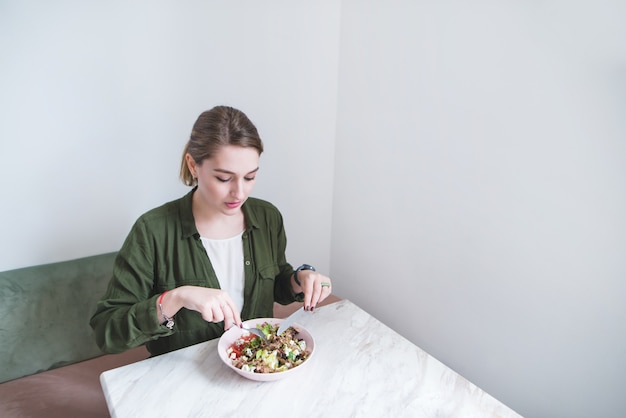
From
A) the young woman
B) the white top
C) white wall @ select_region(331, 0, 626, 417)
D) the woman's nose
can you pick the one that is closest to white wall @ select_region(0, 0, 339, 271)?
white wall @ select_region(331, 0, 626, 417)

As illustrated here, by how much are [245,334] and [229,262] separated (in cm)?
27

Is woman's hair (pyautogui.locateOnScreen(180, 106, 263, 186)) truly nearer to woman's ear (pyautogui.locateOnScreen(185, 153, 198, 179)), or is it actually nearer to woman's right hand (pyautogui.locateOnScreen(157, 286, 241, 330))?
woman's ear (pyautogui.locateOnScreen(185, 153, 198, 179))

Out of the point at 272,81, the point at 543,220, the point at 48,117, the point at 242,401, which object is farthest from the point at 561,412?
the point at 48,117

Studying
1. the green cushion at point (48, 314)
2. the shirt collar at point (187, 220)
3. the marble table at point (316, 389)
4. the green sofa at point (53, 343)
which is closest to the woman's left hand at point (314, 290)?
the marble table at point (316, 389)

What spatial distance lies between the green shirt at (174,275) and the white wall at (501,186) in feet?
2.28

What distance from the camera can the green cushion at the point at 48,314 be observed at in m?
1.56

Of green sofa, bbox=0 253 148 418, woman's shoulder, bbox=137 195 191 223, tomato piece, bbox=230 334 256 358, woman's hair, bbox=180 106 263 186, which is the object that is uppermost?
woman's hair, bbox=180 106 263 186

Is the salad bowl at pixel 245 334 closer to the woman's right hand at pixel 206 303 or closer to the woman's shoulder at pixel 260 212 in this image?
the woman's right hand at pixel 206 303

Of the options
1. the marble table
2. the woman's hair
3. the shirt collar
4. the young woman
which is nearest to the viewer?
the marble table

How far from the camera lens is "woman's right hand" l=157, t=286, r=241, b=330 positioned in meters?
1.06

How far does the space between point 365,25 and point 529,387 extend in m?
1.66

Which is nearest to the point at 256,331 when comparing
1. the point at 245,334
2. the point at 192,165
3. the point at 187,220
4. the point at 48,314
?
the point at 245,334

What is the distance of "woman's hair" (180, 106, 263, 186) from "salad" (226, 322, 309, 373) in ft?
1.66

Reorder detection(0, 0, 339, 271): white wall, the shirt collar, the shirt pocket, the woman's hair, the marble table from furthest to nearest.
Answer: detection(0, 0, 339, 271): white wall < the shirt pocket < the shirt collar < the woman's hair < the marble table
